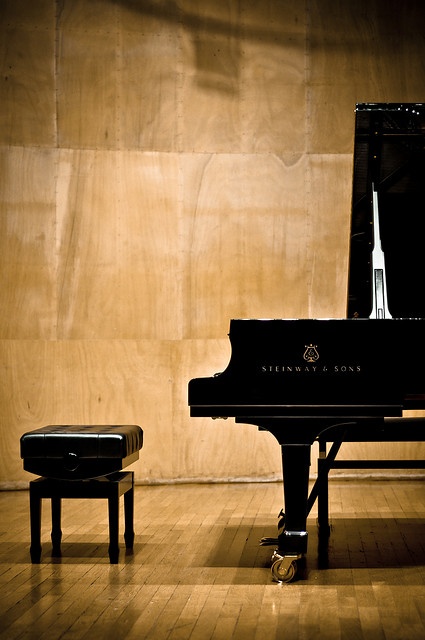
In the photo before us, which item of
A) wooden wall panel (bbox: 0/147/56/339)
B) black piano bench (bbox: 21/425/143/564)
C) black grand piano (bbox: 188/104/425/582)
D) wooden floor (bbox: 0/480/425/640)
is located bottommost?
wooden floor (bbox: 0/480/425/640)

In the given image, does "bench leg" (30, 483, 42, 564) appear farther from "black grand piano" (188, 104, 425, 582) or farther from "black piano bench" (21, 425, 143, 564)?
"black grand piano" (188, 104, 425, 582)

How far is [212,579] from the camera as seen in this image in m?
3.57

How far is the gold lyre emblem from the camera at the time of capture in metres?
3.52

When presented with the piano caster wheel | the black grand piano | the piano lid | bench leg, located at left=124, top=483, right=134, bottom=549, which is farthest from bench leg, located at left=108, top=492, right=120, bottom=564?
the piano lid

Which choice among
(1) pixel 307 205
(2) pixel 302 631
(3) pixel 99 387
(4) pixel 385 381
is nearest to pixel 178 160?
(1) pixel 307 205

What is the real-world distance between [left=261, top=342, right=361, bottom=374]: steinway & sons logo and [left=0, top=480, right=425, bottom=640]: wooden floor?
2.94 feet

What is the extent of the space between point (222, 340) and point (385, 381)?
2.96 m

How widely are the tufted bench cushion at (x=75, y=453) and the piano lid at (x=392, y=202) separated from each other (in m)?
1.34

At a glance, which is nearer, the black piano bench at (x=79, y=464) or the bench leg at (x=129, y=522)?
the black piano bench at (x=79, y=464)

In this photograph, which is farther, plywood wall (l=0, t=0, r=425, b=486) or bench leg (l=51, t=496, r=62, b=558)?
plywood wall (l=0, t=0, r=425, b=486)

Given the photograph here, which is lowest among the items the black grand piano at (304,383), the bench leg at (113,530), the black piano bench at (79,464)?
the bench leg at (113,530)

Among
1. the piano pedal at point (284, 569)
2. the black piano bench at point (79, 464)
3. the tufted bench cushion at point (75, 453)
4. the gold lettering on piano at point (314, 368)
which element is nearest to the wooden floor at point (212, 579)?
the piano pedal at point (284, 569)

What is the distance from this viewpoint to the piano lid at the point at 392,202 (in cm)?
409

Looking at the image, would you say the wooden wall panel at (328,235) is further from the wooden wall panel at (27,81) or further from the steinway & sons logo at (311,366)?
the steinway & sons logo at (311,366)
